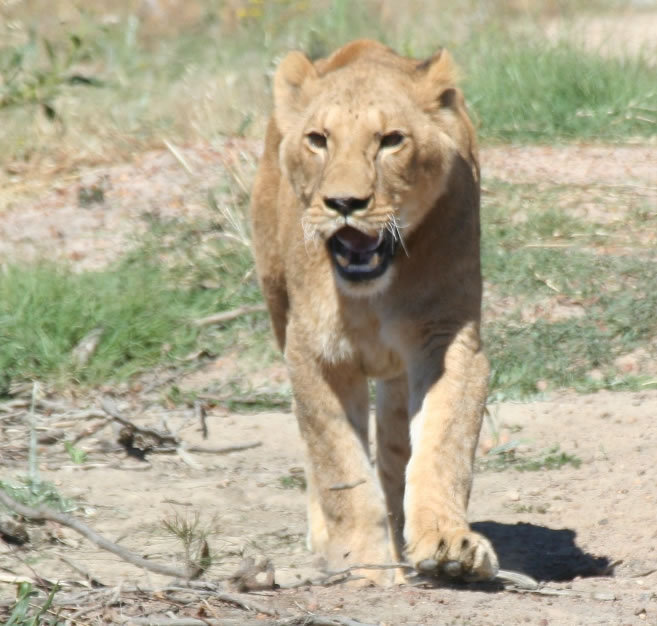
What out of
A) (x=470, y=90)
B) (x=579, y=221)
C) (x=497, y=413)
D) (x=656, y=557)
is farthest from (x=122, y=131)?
(x=656, y=557)

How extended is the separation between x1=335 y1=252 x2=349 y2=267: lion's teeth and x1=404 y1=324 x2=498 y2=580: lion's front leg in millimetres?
387

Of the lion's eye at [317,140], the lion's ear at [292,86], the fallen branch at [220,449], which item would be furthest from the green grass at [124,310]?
the lion's eye at [317,140]

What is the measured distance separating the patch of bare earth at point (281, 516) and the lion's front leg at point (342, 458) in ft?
0.53

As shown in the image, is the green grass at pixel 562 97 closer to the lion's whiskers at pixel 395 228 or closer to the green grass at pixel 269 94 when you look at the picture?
the green grass at pixel 269 94

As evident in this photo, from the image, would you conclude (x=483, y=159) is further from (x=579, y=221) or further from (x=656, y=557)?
(x=656, y=557)

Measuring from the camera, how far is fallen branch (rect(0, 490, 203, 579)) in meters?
3.49

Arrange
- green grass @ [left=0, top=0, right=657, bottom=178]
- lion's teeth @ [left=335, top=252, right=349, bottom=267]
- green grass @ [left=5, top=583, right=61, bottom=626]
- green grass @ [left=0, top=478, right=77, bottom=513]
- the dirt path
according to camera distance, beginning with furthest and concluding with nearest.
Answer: green grass @ [left=0, top=0, right=657, bottom=178]
green grass @ [left=0, top=478, right=77, bottom=513]
lion's teeth @ [left=335, top=252, right=349, bottom=267]
the dirt path
green grass @ [left=5, top=583, right=61, bottom=626]

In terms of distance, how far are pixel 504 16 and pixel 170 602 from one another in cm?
1082

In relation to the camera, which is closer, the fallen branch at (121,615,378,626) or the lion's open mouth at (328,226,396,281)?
the fallen branch at (121,615,378,626)

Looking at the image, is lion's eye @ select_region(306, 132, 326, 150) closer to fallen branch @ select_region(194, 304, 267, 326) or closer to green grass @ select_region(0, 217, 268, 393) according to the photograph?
green grass @ select_region(0, 217, 268, 393)

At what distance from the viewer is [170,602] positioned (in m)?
3.26

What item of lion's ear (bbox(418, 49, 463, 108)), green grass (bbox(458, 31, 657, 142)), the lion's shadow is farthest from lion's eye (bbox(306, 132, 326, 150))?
green grass (bbox(458, 31, 657, 142))

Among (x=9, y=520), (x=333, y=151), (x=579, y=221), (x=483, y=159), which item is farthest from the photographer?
(x=483, y=159)

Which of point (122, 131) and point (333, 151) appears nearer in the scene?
point (333, 151)
